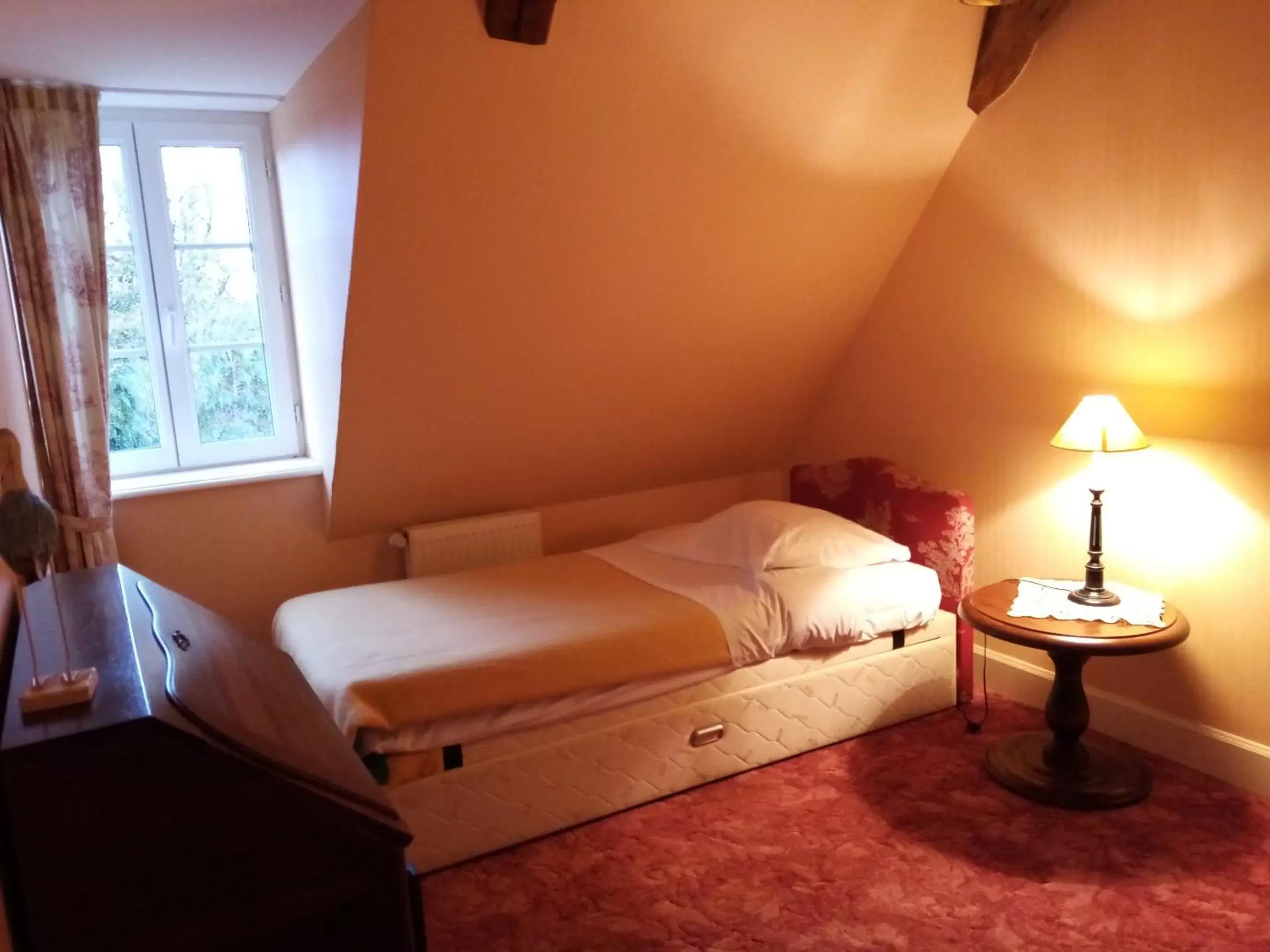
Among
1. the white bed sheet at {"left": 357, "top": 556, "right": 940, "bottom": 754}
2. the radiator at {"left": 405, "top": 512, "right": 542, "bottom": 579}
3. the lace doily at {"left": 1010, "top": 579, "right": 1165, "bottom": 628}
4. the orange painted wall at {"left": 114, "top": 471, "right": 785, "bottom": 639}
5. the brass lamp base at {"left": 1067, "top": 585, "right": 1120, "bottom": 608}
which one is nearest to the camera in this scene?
the white bed sheet at {"left": 357, "top": 556, "right": 940, "bottom": 754}

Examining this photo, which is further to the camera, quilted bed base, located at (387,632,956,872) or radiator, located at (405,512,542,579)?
radiator, located at (405,512,542,579)

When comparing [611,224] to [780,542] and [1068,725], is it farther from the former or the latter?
[1068,725]

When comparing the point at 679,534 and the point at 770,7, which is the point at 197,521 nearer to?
the point at 679,534

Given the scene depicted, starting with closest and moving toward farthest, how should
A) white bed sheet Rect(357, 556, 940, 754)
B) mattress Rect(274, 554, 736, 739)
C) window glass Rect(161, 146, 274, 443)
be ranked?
mattress Rect(274, 554, 736, 739)
white bed sheet Rect(357, 556, 940, 754)
window glass Rect(161, 146, 274, 443)

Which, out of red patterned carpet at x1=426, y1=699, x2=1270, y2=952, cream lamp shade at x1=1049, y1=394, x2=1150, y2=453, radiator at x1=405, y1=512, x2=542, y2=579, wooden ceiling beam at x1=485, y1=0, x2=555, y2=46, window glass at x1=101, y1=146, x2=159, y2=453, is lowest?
red patterned carpet at x1=426, y1=699, x2=1270, y2=952

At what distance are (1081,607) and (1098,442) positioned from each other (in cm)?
52

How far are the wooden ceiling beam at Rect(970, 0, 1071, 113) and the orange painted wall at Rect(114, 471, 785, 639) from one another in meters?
2.75

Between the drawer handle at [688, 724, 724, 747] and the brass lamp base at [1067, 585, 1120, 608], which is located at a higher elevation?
the brass lamp base at [1067, 585, 1120, 608]

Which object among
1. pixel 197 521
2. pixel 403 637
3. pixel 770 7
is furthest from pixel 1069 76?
pixel 197 521

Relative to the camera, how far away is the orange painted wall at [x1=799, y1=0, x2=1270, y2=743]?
2.69 m

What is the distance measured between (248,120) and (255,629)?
192cm

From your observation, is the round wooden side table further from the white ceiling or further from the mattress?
the white ceiling

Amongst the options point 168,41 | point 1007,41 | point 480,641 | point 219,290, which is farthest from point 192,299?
point 1007,41

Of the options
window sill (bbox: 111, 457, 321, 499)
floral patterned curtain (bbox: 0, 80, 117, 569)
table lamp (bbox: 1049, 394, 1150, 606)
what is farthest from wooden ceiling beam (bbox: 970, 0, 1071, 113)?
floral patterned curtain (bbox: 0, 80, 117, 569)
